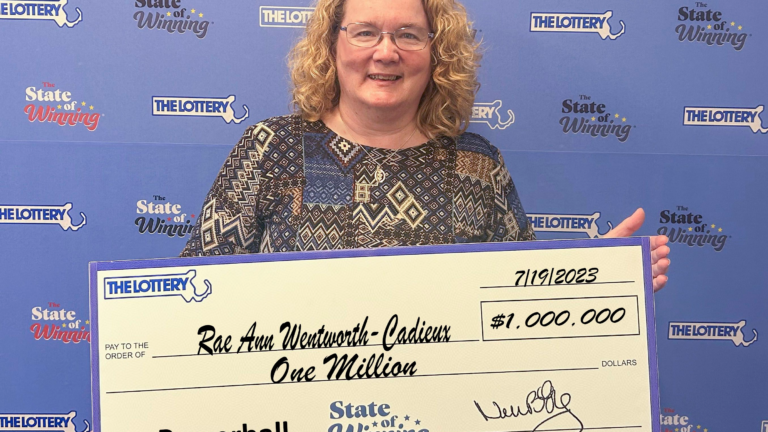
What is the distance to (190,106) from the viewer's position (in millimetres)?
2252

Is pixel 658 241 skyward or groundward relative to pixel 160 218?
groundward

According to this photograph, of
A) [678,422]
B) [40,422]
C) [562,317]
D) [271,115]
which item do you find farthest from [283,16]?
[678,422]

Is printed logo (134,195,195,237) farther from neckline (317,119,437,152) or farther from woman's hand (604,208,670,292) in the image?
woman's hand (604,208,670,292)

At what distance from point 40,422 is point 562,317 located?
2.05 metres

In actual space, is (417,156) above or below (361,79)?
below

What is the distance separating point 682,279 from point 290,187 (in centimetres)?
159

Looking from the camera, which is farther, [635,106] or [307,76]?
[635,106]

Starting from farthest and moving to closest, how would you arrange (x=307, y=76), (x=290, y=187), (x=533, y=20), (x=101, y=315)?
(x=533, y=20), (x=307, y=76), (x=290, y=187), (x=101, y=315)

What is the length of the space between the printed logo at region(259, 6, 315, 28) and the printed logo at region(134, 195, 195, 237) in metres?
0.76

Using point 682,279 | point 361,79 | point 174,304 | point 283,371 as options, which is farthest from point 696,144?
point 174,304

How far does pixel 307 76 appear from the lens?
1.83 m

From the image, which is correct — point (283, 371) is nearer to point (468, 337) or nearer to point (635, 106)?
point (468, 337)

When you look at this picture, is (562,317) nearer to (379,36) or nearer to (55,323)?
(379,36)
